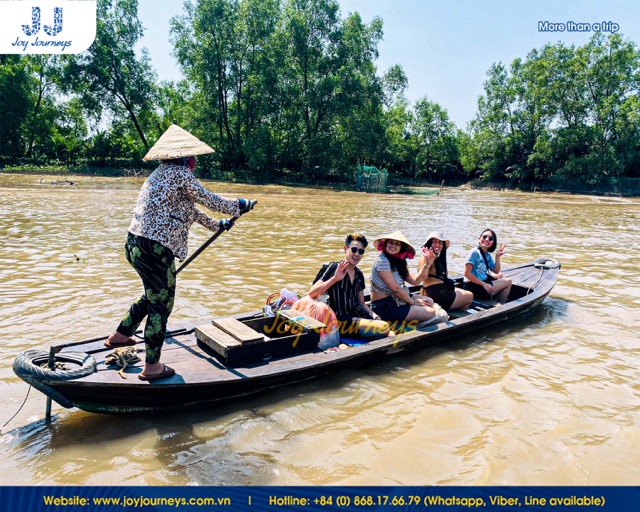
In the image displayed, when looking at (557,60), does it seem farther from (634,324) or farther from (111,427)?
(111,427)

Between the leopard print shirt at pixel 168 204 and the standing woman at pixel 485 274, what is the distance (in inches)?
165

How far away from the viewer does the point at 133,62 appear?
1374 inches

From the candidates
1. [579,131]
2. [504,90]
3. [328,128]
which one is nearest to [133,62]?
[328,128]

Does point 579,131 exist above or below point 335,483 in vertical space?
above

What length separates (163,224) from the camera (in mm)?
3393

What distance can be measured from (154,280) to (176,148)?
98 centimetres

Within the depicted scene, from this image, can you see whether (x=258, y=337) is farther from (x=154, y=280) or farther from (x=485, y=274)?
(x=485, y=274)

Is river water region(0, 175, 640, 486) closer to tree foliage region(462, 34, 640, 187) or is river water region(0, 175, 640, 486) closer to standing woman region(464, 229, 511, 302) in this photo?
standing woman region(464, 229, 511, 302)

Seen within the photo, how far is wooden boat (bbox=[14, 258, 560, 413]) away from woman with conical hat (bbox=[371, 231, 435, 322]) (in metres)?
0.21

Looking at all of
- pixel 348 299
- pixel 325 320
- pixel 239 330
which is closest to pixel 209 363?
pixel 239 330

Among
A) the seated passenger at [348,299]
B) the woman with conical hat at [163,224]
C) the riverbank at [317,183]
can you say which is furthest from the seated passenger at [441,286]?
the riverbank at [317,183]

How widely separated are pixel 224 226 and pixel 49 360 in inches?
62.5

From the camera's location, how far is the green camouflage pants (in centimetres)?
340
